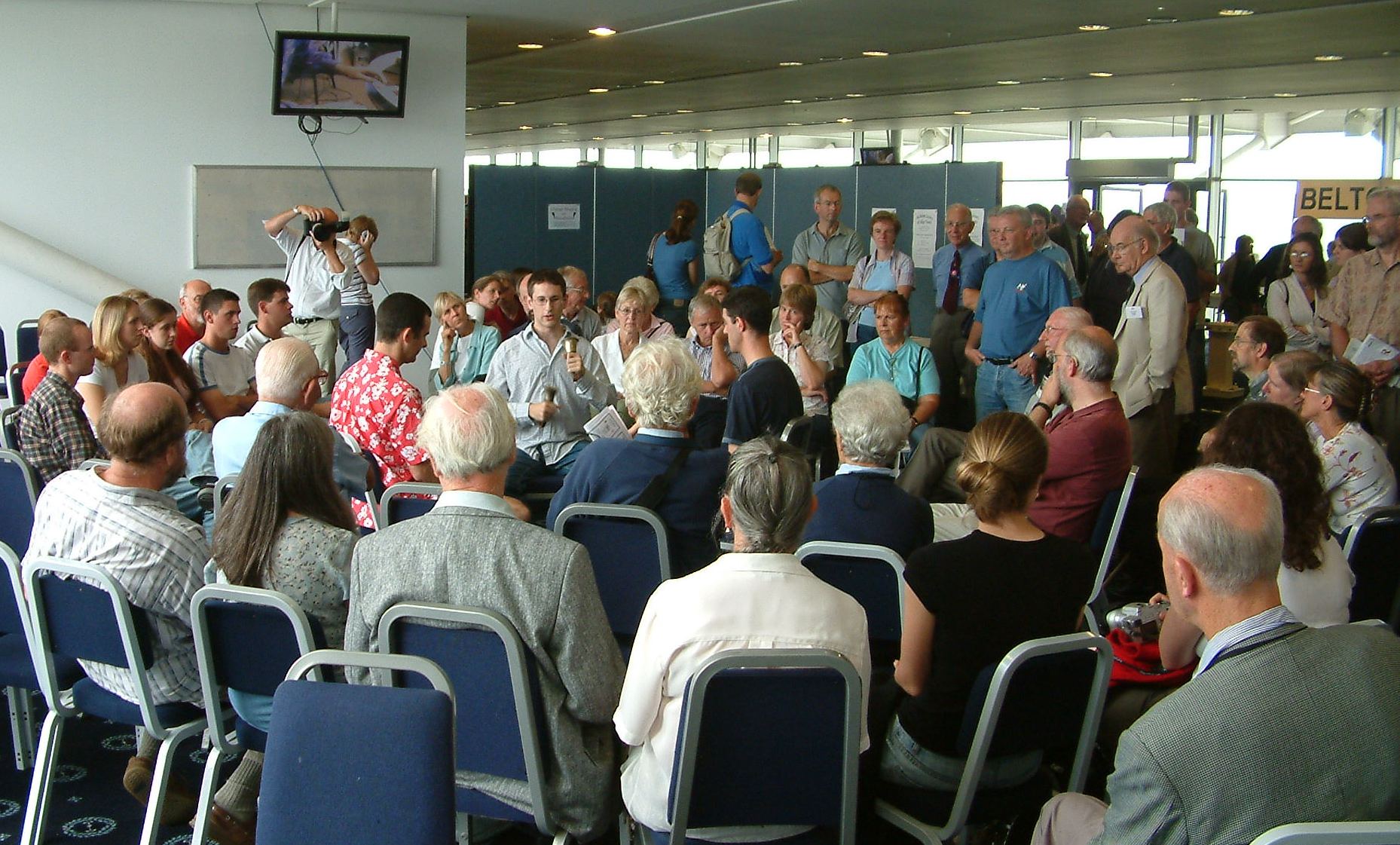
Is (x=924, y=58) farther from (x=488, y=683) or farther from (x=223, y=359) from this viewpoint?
(x=488, y=683)

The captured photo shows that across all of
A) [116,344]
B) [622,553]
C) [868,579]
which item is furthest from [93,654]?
[116,344]

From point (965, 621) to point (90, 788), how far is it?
8.67ft

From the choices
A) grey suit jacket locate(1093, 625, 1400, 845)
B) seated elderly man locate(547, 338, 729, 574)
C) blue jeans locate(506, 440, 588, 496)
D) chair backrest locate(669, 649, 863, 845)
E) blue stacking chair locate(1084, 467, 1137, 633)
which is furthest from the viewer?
blue jeans locate(506, 440, 588, 496)

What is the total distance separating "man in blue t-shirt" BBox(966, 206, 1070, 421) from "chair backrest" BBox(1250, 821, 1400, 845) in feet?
18.2

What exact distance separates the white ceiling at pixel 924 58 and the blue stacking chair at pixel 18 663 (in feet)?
20.5

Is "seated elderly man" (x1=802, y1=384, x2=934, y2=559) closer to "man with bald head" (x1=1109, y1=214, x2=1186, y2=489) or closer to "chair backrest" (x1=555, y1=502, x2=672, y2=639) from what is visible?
"chair backrest" (x1=555, y1=502, x2=672, y2=639)

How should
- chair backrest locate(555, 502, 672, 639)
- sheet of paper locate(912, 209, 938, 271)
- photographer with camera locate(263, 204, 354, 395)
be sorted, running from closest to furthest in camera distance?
chair backrest locate(555, 502, 672, 639)
photographer with camera locate(263, 204, 354, 395)
sheet of paper locate(912, 209, 938, 271)

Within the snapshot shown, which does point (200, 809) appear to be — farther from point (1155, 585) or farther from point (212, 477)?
point (1155, 585)

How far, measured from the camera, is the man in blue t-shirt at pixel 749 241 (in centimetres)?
999

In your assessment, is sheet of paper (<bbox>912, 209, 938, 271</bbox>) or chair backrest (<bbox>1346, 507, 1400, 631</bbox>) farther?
sheet of paper (<bbox>912, 209, 938, 271</bbox>)

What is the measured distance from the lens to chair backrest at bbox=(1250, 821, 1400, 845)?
1617 millimetres

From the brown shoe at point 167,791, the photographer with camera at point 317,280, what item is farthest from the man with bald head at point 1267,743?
the photographer with camera at point 317,280

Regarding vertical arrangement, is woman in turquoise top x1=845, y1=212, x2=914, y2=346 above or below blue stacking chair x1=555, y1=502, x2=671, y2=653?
above

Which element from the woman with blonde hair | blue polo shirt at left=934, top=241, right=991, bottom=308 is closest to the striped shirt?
the woman with blonde hair
